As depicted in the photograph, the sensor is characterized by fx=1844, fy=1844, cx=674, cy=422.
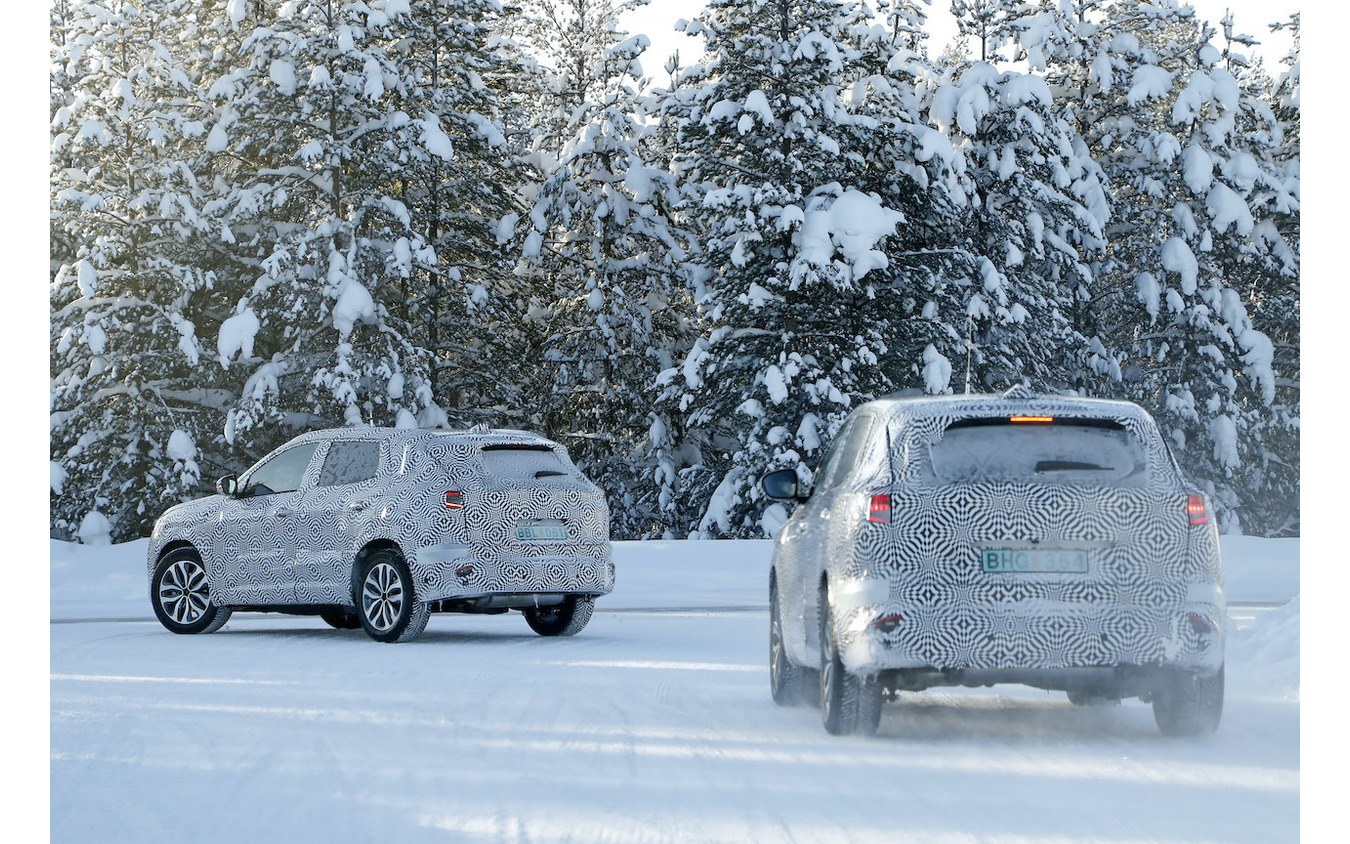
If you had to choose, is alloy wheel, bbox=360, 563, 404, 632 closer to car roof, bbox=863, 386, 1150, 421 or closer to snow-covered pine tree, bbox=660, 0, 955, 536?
car roof, bbox=863, 386, 1150, 421

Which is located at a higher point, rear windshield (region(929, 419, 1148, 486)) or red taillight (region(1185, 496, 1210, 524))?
rear windshield (region(929, 419, 1148, 486))

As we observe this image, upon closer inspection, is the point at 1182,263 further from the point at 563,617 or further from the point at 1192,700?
the point at 1192,700

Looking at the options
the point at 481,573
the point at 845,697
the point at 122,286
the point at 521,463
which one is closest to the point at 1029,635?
the point at 845,697

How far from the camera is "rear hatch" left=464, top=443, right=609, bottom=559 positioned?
50.1 feet

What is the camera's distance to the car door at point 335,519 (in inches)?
621

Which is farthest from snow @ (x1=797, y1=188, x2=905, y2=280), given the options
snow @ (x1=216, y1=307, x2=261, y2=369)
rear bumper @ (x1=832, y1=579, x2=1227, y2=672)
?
rear bumper @ (x1=832, y1=579, x2=1227, y2=672)

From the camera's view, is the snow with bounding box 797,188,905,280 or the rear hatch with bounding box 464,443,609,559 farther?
the snow with bounding box 797,188,905,280

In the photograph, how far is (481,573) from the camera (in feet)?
49.6

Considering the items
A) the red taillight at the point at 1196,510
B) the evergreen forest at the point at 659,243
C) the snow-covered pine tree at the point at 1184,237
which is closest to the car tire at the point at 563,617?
the red taillight at the point at 1196,510

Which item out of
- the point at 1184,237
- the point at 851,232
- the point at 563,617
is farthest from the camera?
the point at 1184,237

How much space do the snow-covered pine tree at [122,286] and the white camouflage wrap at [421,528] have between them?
18.9 metres

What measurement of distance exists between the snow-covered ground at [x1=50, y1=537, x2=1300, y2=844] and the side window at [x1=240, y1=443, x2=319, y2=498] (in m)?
2.07

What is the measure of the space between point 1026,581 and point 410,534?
24.9 feet

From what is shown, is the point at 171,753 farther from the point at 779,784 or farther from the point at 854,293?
the point at 854,293
